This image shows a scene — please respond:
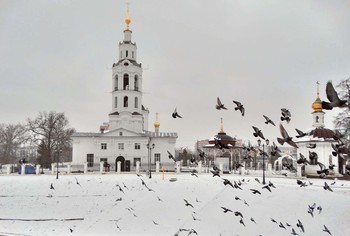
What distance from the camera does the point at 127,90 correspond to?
4925 centimetres

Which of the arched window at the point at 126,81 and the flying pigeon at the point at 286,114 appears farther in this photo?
the arched window at the point at 126,81

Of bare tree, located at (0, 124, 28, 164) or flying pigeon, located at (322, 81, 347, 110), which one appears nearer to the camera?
flying pigeon, located at (322, 81, 347, 110)

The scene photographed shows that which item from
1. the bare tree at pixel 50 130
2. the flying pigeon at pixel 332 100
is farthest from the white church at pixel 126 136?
the flying pigeon at pixel 332 100

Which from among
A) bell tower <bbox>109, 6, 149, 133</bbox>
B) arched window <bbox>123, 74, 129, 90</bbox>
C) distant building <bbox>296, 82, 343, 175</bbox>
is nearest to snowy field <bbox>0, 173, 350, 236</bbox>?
distant building <bbox>296, 82, 343, 175</bbox>

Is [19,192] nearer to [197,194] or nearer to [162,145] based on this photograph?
[197,194]

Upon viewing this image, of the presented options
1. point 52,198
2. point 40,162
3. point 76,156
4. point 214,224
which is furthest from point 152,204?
point 40,162

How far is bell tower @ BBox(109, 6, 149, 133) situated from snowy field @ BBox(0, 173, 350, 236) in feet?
57.7

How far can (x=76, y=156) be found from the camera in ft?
153

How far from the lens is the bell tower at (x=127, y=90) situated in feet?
160

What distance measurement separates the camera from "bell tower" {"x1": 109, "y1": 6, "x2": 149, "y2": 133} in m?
48.8

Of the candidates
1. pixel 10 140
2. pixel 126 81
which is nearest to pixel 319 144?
pixel 126 81

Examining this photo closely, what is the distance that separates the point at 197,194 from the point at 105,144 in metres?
22.3

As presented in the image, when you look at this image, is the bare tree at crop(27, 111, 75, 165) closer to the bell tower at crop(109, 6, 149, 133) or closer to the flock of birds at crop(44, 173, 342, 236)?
the bell tower at crop(109, 6, 149, 133)

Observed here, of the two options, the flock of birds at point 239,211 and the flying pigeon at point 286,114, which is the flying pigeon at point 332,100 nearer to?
the flying pigeon at point 286,114
